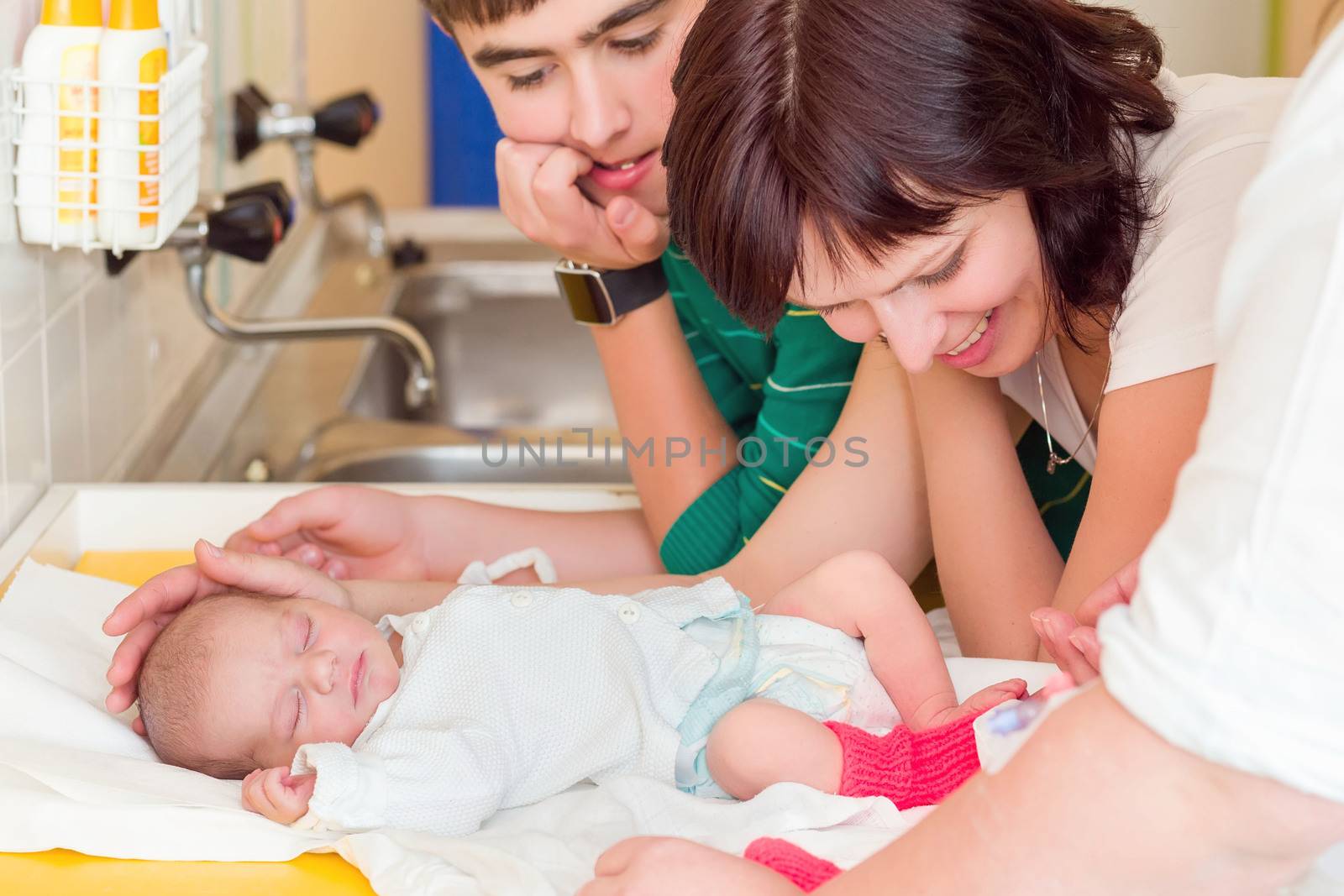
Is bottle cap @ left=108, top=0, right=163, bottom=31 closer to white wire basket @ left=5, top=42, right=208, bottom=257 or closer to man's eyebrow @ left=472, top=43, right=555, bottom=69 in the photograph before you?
white wire basket @ left=5, top=42, right=208, bottom=257

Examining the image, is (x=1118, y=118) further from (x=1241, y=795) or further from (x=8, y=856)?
(x=8, y=856)

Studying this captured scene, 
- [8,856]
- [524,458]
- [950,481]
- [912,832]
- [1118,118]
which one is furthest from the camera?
[524,458]

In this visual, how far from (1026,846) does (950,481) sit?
0.66 meters

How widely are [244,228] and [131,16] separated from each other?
0.29 m

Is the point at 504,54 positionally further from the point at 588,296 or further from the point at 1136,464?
the point at 1136,464

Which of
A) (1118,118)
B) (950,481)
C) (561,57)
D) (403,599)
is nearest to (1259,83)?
(1118,118)

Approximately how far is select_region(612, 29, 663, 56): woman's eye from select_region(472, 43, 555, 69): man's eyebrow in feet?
0.21

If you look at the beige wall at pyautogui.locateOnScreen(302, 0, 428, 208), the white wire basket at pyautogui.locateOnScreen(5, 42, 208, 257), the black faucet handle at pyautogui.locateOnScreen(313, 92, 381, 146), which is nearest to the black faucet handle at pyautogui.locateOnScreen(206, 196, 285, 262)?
the white wire basket at pyautogui.locateOnScreen(5, 42, 208, 257)

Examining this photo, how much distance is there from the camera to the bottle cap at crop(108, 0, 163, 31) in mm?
1234

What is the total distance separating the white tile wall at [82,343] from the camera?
4.02 feet

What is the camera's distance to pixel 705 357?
5.20ft

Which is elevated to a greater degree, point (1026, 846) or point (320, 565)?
point (1026, 846)

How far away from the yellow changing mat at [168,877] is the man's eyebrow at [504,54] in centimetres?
75

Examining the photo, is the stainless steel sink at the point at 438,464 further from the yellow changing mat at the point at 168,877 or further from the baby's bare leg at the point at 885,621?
the yellow changing mat at the point at 168,877
